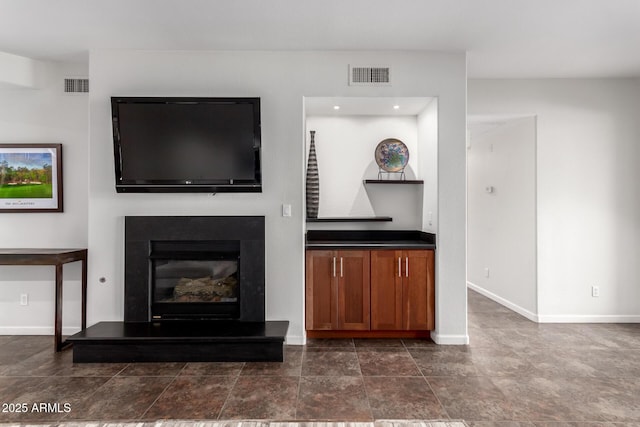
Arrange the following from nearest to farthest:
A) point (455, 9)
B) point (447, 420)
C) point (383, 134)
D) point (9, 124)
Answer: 1. point (447, 420)
2. point (455, 9)
3. point (9, 124)
4. point (383, 134)

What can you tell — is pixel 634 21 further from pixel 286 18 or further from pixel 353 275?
pixel 353 275

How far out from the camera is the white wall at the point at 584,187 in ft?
13.9

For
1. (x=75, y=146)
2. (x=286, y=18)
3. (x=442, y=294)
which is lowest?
(x=442, y=294)

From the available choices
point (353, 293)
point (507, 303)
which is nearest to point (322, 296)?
point (353, 293)

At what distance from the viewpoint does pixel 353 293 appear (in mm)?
3562

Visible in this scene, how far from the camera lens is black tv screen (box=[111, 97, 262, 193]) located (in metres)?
3.30

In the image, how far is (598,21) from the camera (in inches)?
115

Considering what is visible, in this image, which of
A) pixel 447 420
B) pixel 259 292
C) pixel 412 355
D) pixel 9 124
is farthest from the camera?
pixel 9 124

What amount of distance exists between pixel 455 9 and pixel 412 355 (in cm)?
268

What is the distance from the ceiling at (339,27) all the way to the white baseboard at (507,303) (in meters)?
2.68

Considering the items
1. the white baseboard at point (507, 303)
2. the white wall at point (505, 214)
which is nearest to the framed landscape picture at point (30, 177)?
the white wall at point (505, 214)

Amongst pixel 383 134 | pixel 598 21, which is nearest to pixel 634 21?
pixel 598 21

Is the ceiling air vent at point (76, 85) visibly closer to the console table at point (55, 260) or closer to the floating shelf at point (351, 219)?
the console table at point (55, 260)

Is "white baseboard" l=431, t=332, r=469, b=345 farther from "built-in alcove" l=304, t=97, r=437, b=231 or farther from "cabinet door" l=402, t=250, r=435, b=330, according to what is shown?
"built-in alcove" l=304, t=97, r=437, b=231
